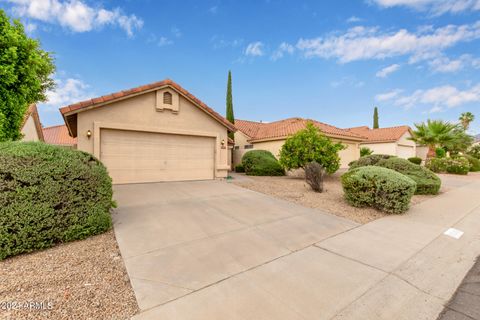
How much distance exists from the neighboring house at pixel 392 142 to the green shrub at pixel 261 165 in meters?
16.4

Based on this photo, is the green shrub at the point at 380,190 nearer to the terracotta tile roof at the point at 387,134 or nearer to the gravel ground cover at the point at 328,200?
the gravel ground cover at the point at 328,200

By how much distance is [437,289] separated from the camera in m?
2.98

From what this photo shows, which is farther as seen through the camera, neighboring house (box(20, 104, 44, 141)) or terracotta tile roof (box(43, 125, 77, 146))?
terracotta tile roof (box(43, 125, 77, 146))

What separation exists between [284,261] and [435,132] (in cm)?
2509

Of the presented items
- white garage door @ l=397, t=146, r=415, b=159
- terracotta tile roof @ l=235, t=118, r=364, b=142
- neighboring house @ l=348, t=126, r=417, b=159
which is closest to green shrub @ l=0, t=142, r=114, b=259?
terracotta tile roof @ l=235, t=118, r=364, b=142

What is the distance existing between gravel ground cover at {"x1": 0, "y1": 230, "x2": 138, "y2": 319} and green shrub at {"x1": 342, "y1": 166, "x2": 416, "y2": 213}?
6.80 metres

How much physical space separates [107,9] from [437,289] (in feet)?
43.6

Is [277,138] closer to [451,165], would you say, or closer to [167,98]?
[167,98]

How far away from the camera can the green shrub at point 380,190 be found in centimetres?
652

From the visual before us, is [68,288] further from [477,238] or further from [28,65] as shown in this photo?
[477,238]

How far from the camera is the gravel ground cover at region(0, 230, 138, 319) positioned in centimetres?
230

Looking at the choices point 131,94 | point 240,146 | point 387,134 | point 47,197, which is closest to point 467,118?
point 387,134

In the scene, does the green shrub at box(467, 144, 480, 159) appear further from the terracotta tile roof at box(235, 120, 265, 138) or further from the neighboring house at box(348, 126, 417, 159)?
the terracotta tile roof at box(235, 120, 265, 138)

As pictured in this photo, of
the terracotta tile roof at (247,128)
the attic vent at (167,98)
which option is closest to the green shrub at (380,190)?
the attic vent at (167,98)
